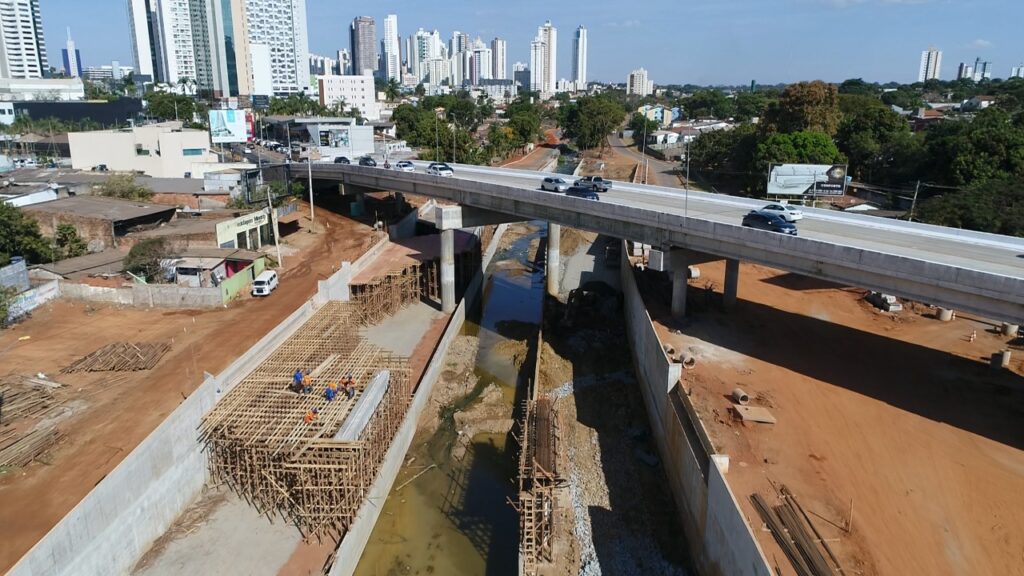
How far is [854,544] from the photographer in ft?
59.6

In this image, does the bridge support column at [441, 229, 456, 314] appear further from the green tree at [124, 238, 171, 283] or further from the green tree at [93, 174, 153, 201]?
the green tree at [93, 174, 153, 201]

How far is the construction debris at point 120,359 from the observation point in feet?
98.3

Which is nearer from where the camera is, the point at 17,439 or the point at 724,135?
the point at 17,439

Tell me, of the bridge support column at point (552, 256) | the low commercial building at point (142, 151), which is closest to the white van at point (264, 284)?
the bridge support column at point (552, 256)

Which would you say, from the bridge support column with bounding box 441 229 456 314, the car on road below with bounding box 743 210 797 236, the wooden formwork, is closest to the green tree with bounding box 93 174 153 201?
the bridge support column with bounding box 441 229 456 314

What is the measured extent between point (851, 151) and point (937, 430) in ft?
217

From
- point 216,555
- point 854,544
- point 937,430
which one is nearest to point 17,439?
point 216,555

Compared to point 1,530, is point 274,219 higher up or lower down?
higher up

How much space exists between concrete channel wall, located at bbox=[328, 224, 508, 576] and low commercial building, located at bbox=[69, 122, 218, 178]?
49.7 meters

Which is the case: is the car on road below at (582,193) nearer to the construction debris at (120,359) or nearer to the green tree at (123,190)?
the construction debris at (120,359)

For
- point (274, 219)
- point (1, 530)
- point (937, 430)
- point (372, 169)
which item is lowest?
point (1, 530)

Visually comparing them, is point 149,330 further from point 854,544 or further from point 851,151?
point 851,151

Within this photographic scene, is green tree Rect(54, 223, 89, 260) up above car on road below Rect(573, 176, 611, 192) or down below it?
below

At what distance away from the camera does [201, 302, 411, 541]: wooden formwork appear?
2302cm
